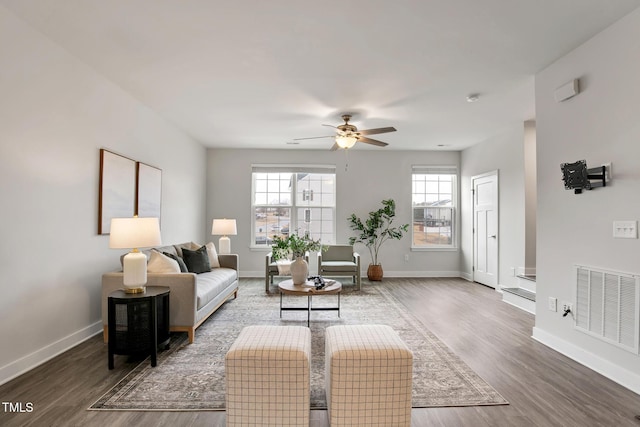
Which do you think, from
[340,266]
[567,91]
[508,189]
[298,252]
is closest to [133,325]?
[298,252]

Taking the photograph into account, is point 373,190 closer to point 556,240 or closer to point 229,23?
point 556,240

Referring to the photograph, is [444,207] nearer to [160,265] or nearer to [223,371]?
[160,265]

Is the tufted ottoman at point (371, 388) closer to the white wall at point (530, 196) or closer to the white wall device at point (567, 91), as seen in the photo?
the white wall device at point (567, 91)

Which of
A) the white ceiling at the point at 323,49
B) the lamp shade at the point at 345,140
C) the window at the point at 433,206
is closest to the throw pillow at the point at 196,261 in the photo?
the white ceiling at the point at 323,49

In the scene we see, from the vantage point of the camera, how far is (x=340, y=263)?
235 inches

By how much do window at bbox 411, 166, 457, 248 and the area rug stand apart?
307cm

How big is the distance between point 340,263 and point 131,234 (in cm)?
378

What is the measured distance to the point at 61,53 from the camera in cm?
294

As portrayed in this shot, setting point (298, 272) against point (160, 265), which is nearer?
point (160, 265)

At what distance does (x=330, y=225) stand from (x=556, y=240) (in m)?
4.41

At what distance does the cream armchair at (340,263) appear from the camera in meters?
5.76

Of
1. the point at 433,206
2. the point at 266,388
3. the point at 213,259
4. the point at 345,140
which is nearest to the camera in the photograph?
the point at 266,388

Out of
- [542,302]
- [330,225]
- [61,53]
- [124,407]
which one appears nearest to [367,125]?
[330,225]

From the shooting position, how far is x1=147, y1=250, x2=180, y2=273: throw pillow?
3.36m
